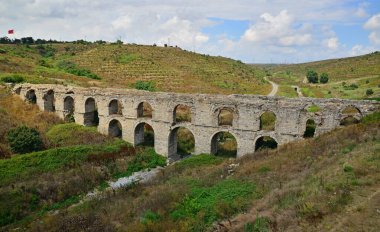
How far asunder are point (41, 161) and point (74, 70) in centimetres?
3679

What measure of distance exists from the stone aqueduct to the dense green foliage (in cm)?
1962

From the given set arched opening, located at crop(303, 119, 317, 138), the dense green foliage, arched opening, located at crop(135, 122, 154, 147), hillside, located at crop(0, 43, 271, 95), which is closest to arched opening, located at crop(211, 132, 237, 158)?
arched opening, located at crop(303, 119, 317, 138)

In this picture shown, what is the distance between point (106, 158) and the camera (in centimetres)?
2511

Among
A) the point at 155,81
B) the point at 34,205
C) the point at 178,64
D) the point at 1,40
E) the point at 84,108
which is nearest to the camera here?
the point at 34,205

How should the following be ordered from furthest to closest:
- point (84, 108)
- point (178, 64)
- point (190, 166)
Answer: point (178, 64), point (84, 108), point (190, 166)

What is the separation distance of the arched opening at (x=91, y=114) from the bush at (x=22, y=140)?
25.7 feet

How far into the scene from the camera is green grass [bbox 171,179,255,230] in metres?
12.1

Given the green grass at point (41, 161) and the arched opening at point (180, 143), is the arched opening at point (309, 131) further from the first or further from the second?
the green grass at point (41, 161)

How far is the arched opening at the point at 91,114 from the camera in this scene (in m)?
32.0

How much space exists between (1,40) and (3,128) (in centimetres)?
7271

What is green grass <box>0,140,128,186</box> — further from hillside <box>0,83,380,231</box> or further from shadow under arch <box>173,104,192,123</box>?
shadow under arch <box>173,104,192,123</box>

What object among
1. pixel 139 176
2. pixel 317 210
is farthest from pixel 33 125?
pixel 317 210

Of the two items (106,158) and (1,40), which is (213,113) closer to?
(106,158)

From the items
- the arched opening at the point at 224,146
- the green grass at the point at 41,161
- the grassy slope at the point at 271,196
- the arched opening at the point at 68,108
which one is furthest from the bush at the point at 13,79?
the grassy slope at the point at 271,196
